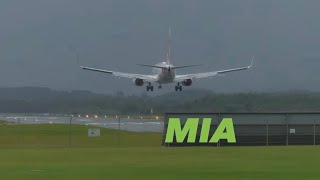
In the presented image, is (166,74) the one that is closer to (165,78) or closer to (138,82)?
(165,78)

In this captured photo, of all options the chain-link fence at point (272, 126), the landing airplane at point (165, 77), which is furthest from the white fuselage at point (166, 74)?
the chain-link fence at point (272, 126)

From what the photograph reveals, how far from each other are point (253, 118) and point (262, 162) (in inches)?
1040

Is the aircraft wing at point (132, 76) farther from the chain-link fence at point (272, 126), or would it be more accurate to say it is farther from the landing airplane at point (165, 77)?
the chain-link fence at point (272, 126)

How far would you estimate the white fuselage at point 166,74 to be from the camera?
116 m

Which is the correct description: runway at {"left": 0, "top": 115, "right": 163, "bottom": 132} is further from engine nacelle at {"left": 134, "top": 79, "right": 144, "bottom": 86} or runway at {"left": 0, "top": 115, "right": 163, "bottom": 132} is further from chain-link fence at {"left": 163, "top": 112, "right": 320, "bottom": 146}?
chain-link fence at {"left": 163, "top": 112, "right": 320, "bottom": 146}

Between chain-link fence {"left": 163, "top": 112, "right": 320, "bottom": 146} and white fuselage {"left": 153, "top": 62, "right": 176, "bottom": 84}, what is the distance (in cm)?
5361

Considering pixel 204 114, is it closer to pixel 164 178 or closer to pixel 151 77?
pixel 164 178

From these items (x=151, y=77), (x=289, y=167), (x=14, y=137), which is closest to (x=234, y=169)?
(x=289, y=167)

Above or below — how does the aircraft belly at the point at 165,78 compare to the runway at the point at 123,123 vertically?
above

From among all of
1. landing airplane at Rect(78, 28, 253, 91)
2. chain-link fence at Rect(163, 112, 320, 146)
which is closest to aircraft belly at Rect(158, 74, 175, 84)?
landing airplane at Rect(78, 28, 253, 91)

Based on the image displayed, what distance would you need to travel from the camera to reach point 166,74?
116562mm

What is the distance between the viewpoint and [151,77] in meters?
122

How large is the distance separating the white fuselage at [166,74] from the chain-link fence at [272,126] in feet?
176

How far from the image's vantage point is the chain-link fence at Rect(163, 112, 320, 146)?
2442 inches
